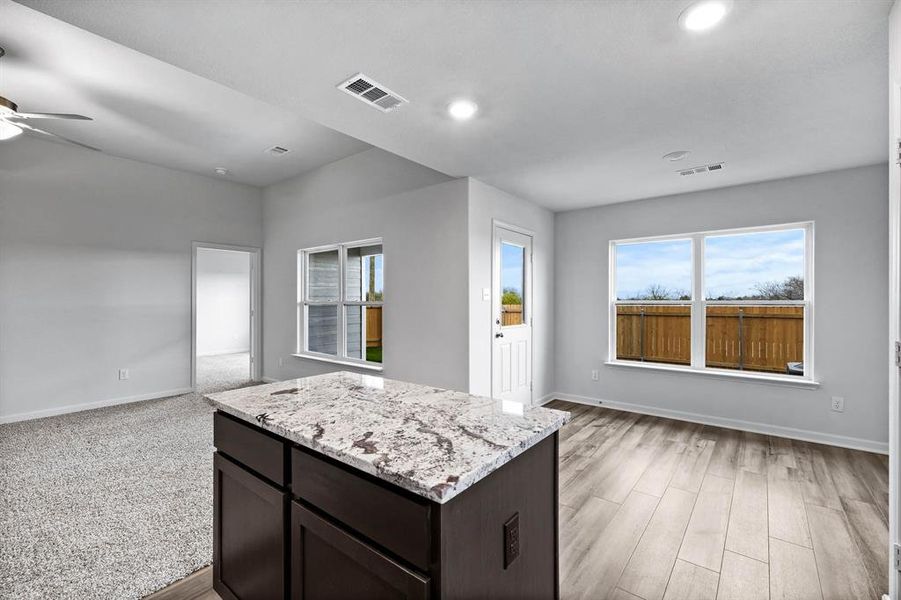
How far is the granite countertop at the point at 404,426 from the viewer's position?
0.96 metres

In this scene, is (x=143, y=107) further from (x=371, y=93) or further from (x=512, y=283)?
(x=512, y=283)

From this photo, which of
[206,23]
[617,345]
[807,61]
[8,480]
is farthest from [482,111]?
[8,480]

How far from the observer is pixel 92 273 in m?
4.62

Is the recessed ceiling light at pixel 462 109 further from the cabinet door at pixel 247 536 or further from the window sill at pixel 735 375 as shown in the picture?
the window sill at pixel 735 375

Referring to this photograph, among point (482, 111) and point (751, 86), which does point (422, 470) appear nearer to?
point (482, 111)

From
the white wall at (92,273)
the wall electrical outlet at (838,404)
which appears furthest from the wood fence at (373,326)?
the wall electrical outlet at (838,404)

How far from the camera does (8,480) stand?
280cm

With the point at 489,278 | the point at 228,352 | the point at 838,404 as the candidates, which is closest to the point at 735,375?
the point at 838,404

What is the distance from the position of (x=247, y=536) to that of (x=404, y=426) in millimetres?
774

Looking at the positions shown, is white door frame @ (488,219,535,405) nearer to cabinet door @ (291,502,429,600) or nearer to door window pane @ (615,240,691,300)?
door window pane @ (615,240,691,300)

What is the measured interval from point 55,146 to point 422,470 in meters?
5.81

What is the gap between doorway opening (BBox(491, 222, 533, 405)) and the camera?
13.7 feet

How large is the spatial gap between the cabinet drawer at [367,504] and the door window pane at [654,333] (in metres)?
4.45

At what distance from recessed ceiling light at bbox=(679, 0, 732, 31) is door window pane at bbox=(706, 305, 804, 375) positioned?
10.9 ft
